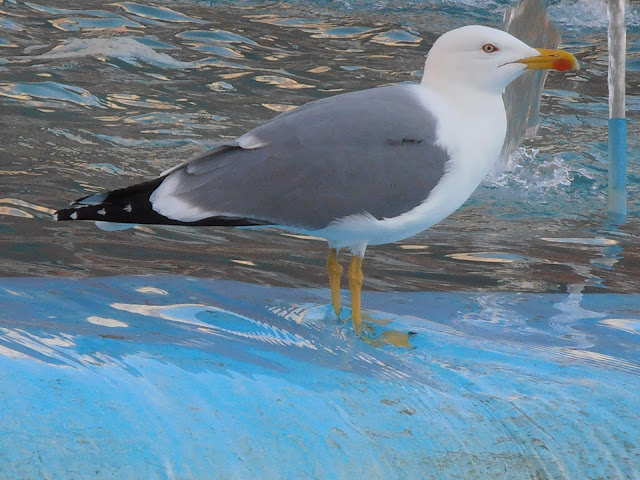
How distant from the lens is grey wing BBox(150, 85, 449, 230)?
2.23 meters

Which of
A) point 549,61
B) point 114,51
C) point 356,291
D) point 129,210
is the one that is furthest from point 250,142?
point 114,51

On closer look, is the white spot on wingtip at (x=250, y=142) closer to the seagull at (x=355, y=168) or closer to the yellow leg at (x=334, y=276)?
the seagull at (x=355, y=168)

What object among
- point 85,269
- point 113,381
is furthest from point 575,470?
point 85,269

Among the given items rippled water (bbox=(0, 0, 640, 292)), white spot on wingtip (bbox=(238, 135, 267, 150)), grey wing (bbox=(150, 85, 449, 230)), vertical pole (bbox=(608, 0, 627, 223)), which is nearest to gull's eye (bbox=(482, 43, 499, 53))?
grey wing (bbox=(150, 85, 449, 230))

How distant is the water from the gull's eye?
64cm

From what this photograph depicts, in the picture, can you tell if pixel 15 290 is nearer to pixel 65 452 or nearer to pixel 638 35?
pixel 65 452

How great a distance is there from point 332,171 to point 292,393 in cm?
50

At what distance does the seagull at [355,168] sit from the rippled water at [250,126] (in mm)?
692

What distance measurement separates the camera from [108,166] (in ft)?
15.6

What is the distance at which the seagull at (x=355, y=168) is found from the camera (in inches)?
87.7

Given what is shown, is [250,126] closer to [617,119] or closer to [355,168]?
[617,119]

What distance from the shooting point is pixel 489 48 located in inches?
91.2

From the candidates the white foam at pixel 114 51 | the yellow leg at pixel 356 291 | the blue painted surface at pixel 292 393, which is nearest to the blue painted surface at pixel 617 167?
the blue painted surface at pixel 292 393

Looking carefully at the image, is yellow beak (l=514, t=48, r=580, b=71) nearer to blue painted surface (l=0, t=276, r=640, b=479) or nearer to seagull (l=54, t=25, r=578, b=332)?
seagull (l=54, t=25, r=578, b=332)
